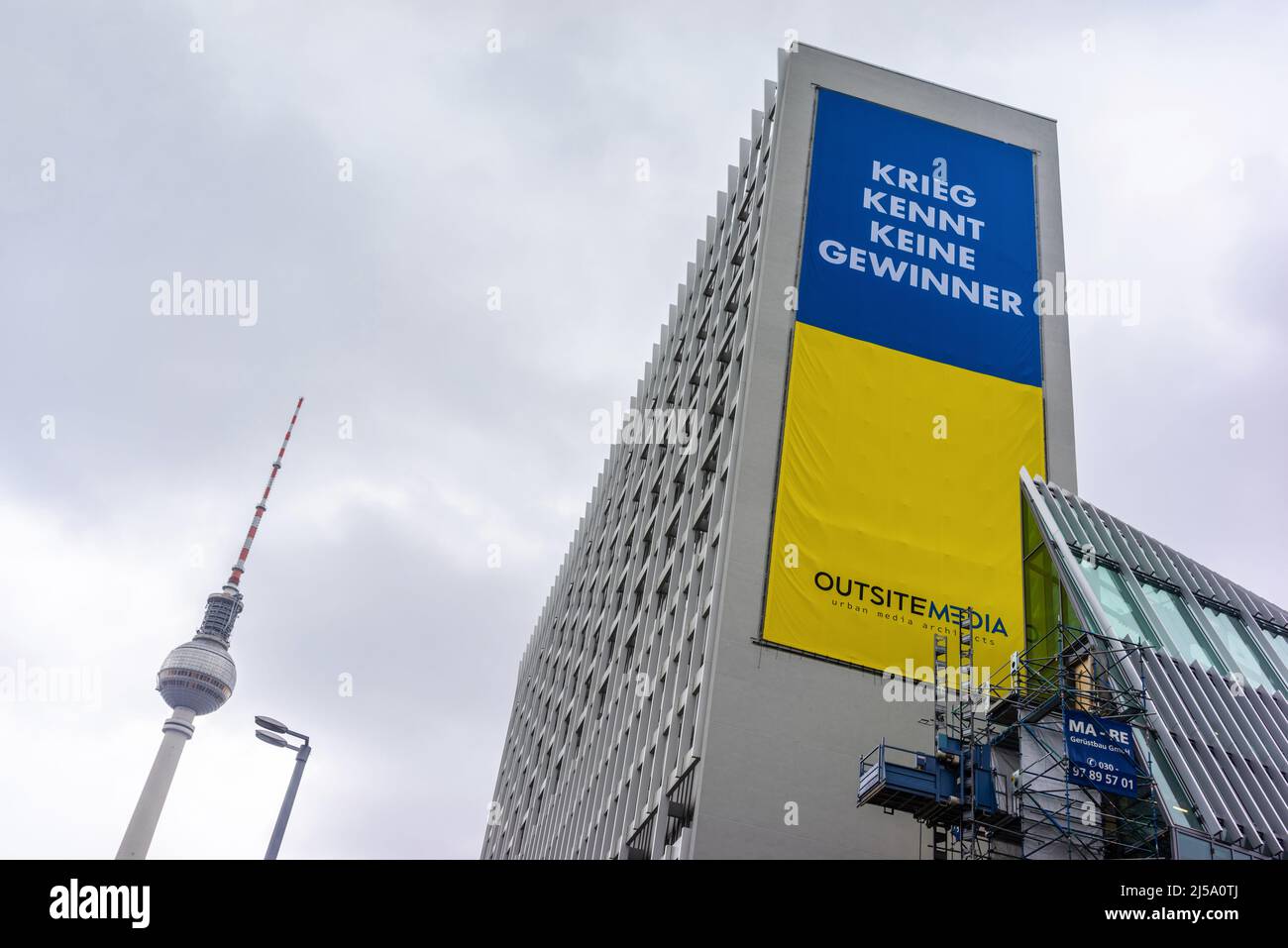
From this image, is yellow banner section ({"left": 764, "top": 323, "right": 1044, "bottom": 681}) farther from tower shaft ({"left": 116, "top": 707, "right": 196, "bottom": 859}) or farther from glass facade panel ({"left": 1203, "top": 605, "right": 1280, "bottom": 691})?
tower shaft ({"left": 116, "top": 707, "right": 196, "bottom": 859})

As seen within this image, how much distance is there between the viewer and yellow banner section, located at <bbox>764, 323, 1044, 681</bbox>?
4625 centimetres

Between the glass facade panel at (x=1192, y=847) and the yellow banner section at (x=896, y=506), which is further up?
the yellow banner section at (x=896, y=506)

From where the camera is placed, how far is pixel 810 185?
58.0 metres

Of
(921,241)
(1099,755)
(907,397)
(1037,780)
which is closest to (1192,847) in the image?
(1099,755)

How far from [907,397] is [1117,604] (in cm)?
1582

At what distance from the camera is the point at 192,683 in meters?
178

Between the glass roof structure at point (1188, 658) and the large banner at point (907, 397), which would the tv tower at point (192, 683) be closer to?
the large banner at point (907, 397)

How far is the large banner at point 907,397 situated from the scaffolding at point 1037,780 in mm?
8096

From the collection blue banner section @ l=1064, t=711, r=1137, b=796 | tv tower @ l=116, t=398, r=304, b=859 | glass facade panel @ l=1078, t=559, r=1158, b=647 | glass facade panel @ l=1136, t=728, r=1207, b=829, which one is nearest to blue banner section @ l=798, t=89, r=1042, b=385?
glass facade panel @ l=1078, t=559, r=1158, b=647

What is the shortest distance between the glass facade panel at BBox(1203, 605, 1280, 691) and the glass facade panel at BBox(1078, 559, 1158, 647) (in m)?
3.54

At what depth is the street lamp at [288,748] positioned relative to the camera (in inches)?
1162

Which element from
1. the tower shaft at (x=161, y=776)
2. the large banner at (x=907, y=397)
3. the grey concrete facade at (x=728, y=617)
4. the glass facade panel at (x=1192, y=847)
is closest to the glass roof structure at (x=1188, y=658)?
the glass facade panel at (x=1192, y=847)
